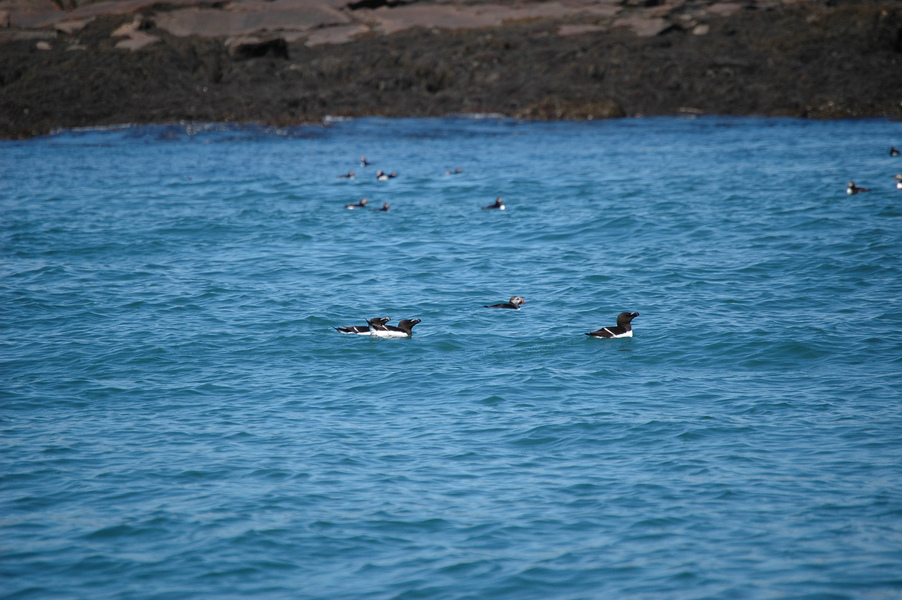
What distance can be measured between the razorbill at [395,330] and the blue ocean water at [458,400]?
0.46 meters

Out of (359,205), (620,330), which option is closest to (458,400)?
(620,330)

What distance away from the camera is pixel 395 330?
16.8 meters

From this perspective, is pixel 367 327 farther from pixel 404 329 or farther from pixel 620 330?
pixel 620 330

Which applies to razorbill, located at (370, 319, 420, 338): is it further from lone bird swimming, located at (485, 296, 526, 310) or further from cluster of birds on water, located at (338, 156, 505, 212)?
cluster of birds on water, located at (338, 156, 505, 212)

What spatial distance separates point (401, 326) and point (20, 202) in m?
21.5

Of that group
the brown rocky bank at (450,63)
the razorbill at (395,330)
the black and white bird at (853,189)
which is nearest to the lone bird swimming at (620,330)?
the razorbill at (395,330)

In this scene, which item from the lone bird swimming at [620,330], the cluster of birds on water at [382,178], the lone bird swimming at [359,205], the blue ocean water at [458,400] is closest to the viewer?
the blue ocean water at [458,400]

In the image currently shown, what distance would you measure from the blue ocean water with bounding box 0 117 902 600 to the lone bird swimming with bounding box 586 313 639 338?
9.3 inches

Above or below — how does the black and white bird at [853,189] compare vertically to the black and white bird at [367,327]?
above

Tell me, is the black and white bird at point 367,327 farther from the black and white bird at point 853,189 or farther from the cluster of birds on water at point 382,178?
the black and white bird at point 853,189

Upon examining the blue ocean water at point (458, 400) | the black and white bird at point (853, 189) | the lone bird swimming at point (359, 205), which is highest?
the black and white bird at point (853, 189)

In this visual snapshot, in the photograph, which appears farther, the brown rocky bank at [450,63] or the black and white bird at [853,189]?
the brown rocky bank at [450,63]

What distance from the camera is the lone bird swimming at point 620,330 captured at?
16.2 meters

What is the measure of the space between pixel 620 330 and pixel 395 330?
4446 mm
